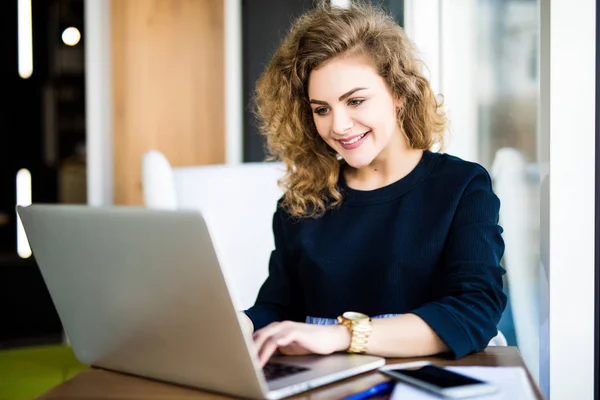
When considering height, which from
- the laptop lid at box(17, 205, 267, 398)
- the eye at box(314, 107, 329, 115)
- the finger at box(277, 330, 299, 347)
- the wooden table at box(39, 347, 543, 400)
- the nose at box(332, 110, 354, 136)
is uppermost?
the eye at box(314, 107, 329, 115)

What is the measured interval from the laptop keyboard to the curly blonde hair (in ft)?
2.06

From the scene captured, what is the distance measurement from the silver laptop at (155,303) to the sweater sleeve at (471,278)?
0.16 metres

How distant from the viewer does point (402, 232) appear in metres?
1.46

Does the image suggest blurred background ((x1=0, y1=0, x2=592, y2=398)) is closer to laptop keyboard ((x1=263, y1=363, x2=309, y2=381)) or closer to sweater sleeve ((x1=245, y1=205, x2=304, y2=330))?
sweater sleeve ((x1=245, y1=205, x2=304, y2=330))

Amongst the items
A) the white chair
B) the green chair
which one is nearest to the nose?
the white chair

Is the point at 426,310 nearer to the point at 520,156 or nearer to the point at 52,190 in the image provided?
the point at 520,156

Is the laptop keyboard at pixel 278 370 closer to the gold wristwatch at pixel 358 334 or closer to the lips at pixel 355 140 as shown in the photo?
the gold wristwatch at pixel 358 334

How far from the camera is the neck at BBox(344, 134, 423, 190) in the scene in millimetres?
1560

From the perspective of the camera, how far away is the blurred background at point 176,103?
191 centimetres

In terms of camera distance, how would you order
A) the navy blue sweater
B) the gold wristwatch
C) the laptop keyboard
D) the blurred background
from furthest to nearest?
the blurred background < the navy blue sweater < the gold wristwatch < the laptop keyboard

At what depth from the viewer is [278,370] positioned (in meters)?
0.97

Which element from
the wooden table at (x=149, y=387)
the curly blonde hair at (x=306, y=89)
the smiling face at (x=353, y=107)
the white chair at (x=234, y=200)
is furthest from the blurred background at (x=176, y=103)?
the wooden table at (x=149, y=387)

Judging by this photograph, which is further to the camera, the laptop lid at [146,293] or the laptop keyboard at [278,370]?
the laptop keyboard at [278,370]

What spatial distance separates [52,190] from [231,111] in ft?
5.10
